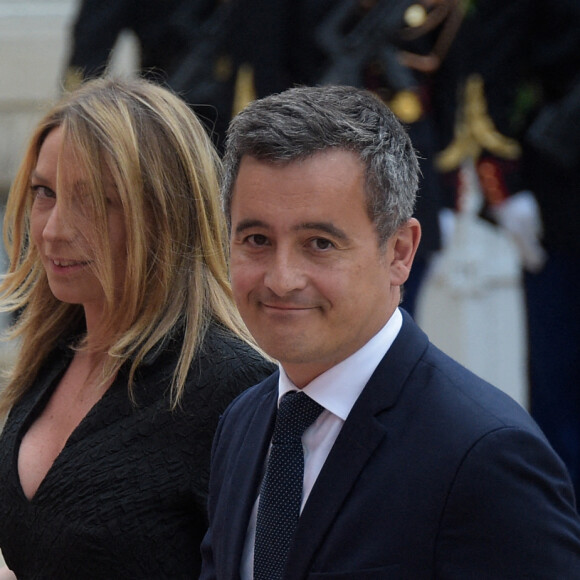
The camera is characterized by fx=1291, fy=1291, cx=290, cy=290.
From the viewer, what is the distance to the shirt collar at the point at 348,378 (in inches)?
69.1

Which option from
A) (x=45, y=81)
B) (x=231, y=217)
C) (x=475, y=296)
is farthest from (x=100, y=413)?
(x=45, y=81)

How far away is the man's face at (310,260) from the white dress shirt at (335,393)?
0.04ft

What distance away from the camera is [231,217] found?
5.93 ft

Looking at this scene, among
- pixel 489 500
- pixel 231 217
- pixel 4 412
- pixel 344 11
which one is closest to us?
pixel 489 500

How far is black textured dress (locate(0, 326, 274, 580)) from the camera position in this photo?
226cm

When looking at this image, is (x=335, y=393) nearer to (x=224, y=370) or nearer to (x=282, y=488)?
(x=282, y=488)

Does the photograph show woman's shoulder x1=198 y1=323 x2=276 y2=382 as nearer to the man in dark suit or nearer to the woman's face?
the woman's face

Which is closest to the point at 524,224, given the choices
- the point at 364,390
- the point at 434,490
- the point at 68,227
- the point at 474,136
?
the point at 474,136

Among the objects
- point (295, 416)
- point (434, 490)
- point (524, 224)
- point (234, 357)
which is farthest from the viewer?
point (524, 224)

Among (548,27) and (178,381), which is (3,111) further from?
(178,381)

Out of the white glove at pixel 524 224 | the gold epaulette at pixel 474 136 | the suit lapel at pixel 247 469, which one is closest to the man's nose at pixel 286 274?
the suit lapel at pixel 247 469

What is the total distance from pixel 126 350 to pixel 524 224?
284 centimetres

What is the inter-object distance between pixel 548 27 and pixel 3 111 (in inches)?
245

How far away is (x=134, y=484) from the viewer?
2.28 metres
